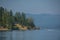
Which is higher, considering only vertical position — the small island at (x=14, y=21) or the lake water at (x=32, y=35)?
the small island at (x=14, y=21)

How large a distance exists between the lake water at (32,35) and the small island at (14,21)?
6cm

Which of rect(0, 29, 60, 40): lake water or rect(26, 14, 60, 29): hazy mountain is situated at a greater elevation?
rect(26, 14, 60, 29): hazy mountain

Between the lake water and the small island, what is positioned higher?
the small island

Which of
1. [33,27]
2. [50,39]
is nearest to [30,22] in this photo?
[33,27]

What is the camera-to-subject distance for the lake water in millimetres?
2031

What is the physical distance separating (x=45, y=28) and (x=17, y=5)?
0.51 meters

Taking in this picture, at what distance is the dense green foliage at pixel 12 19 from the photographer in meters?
2.05

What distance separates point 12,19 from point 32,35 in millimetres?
360

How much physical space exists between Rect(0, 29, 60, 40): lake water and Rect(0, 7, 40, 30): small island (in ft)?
0.19

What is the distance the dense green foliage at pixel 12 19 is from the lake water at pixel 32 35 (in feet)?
0.29

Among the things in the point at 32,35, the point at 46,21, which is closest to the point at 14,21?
the point at 32,35

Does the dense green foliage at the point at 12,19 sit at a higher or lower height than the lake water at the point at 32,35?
higher

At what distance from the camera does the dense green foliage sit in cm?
205

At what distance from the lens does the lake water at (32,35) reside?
2031mm
